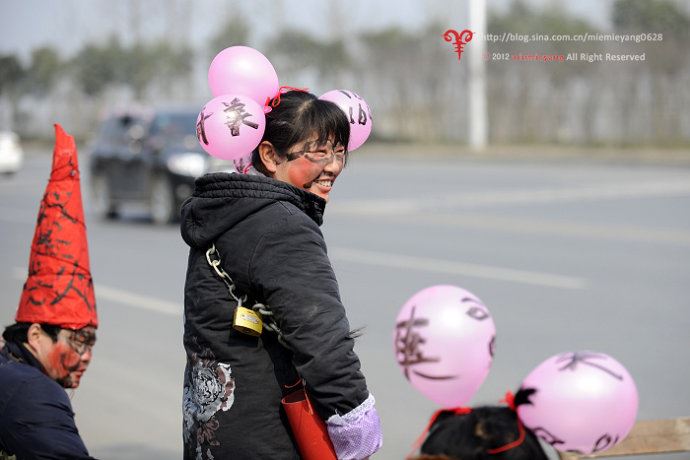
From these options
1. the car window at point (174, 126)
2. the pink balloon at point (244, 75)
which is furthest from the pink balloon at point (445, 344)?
the car window at point (174, 126)

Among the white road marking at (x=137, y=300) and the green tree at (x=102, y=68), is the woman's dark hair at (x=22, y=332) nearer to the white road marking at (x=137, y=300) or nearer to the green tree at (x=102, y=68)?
the white road marking at (x=137, y=300)

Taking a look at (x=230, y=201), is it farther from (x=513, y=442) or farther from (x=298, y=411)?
(x=513, y=442)

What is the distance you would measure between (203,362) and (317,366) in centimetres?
34

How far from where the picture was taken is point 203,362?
2533mm

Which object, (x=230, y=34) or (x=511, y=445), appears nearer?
(x=511, y=445)

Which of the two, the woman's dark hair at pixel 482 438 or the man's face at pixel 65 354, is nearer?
the woman's dark hair at pixel 482 438

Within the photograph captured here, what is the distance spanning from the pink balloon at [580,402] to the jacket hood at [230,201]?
0.67 m

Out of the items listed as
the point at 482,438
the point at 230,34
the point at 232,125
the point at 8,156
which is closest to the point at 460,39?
the point at 232,125

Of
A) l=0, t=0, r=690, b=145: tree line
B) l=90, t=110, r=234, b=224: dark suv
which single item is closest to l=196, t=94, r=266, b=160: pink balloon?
l=90, t=110, r=234, b=224: dark suv

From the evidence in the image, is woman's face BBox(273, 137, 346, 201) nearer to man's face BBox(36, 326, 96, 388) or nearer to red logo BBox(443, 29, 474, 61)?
man's face BBox(36, 326, 96, 388)

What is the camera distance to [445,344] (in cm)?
220

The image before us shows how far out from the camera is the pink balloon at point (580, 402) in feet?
6.77

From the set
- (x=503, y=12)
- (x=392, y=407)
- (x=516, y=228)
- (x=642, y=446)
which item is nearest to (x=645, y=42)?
(x=503, y=12)

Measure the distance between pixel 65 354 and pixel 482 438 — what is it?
1.39 meters
